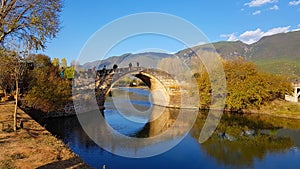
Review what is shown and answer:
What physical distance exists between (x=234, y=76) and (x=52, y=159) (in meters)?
25.6

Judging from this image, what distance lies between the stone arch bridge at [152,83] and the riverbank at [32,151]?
697 inches

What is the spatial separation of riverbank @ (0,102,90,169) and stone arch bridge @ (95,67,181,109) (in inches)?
697

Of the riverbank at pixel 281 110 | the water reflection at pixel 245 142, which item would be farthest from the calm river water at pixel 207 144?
the riverbank at pixel 281 110

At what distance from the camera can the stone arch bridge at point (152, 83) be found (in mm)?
30922

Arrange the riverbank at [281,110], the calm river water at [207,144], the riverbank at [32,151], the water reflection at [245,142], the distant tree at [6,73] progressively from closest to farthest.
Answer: the riverbank at [32,151]
the distant tree at [6,73]
the calm river water at [207,144]
the water reflection at [245,142]
the riverbank at [281,110]

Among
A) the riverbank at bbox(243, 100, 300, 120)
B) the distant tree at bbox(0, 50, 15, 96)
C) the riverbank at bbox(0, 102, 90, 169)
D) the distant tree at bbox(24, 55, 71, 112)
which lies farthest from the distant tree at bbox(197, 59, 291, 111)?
the riverbank at bbox(0, 102, 90, 169)

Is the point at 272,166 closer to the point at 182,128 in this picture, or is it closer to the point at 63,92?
the point at 182,128

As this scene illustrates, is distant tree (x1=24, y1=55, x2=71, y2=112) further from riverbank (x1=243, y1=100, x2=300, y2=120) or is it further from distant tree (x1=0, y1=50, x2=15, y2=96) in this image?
riverbank (x1=243, y1=100, x2=300, y2=120)

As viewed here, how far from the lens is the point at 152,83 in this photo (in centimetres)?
3731

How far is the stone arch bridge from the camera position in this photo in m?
Result: 30.9

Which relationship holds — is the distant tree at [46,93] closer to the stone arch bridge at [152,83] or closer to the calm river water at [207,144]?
the calm river water at [207,144]

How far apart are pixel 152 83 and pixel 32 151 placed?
28.3 metres

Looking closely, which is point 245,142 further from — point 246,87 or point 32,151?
point 32,151

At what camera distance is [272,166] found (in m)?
13.2
